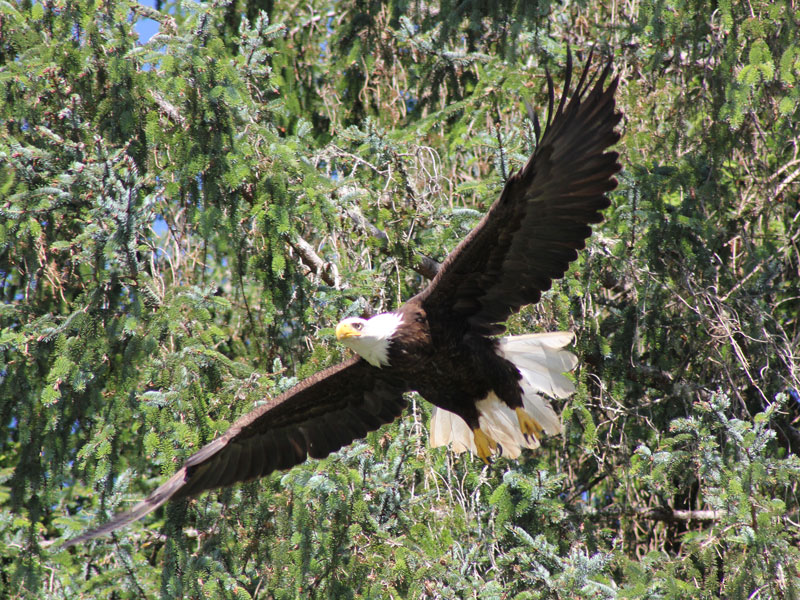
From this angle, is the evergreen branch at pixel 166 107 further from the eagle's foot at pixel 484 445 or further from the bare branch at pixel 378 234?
the eagle's foot at pixel 484 445

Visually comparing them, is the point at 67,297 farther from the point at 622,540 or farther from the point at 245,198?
the point at 622,540

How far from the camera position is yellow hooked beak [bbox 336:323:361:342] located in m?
4.25

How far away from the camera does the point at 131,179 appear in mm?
4160

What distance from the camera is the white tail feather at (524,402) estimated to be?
461 centimetres

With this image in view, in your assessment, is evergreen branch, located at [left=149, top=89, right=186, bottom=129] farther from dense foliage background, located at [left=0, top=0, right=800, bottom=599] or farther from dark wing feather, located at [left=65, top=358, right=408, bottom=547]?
dark wing feather, located at [left=65, top=358, right=408, bottom=547]

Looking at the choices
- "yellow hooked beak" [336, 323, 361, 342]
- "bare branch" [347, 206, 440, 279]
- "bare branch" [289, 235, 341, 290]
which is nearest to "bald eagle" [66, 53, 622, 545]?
"yellow hooked beak" [336, 323, 361, 342]

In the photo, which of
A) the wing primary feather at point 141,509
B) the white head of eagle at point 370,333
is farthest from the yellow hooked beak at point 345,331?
the wing primary feather at point 141,509

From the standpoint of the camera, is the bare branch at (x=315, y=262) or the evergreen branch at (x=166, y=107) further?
the bare branch at (x=315, y=262)

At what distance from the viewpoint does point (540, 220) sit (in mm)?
4188

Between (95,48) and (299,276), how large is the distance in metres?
Result: 1.47

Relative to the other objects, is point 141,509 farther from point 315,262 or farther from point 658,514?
point 658,514

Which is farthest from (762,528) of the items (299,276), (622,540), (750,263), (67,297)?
(67,297)

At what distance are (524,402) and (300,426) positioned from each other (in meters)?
1.21

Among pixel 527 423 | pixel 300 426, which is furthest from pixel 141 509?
pixel 527 423
